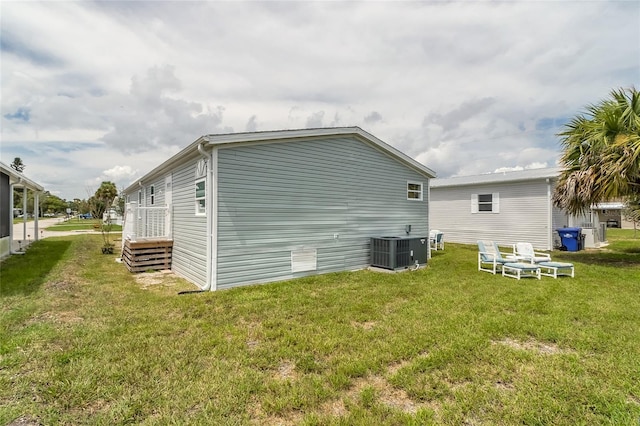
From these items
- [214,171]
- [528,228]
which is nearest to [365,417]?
[214,171]

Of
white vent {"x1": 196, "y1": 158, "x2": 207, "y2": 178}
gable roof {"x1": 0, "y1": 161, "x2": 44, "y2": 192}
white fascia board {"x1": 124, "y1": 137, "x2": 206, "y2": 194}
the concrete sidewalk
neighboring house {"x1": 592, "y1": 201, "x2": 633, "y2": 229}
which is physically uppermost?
white fascia board {"x1": 124, "y1": 137, "x2": 206, "y2": 194}

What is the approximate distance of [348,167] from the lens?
962 centimetres

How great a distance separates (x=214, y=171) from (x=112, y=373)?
449 centimetres

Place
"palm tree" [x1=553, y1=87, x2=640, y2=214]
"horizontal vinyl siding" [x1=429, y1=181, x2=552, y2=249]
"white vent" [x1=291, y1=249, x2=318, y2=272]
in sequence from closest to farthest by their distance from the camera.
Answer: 1. "white vent" [x1=291, y1=249, x2=318, y2=272]
2. "palm tree" [x1=553, y1=87, x2=640, y2=214]
3. "horizontal vinyl siding" [x1=429, y1=181, x2=552, y2=249]

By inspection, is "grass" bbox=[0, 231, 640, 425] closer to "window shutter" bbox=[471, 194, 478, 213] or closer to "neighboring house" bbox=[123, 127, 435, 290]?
"neighboring house" bbox=[123, 127, 435, 290]

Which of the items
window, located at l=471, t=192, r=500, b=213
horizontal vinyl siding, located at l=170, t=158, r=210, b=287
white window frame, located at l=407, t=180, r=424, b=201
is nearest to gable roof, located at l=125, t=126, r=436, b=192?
white window frame, located at l=407, t=180, r=424, b=201

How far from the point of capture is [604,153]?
9656 millimetres

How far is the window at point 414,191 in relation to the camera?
38.5ft

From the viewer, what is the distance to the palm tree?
912 cm

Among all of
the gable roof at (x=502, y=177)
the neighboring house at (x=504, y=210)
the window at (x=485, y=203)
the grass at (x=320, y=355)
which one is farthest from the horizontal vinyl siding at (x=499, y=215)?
the grass at (x=320, y=355)

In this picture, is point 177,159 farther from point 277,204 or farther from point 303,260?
point 303,260

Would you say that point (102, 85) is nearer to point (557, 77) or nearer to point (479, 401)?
point (479, 401)

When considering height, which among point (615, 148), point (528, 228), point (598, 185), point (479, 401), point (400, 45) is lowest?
point (479, 401)

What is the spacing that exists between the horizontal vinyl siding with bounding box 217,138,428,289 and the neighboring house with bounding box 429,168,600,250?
7449 millimetres
